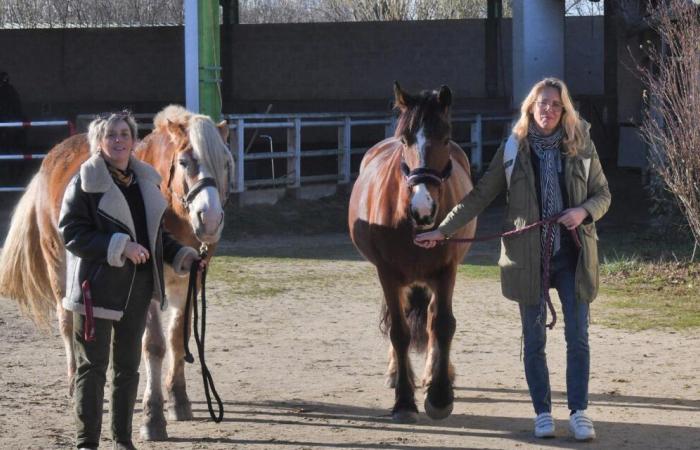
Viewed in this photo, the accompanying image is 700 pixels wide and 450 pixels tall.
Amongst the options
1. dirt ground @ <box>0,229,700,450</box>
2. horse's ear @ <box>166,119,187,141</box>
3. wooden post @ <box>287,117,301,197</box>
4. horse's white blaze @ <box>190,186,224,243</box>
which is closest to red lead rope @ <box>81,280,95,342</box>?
horse's white blaze @ <box>190,186,224,243</box>

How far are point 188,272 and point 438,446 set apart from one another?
1.49 m

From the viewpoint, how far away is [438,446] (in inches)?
213

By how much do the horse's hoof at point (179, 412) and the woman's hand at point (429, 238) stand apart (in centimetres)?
156

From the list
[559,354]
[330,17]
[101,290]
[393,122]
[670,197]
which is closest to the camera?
[101,290]

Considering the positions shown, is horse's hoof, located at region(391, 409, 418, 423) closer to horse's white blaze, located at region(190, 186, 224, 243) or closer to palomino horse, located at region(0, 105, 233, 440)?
palomino horse, located at region(0, 105, 233, 440)

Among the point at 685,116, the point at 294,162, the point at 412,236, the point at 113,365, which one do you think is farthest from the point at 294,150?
the point at 113,365

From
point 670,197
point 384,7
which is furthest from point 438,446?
point 384,7

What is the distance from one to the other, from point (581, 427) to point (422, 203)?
52.3 inches

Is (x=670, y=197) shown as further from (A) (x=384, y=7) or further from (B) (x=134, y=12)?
(B) (x=134, y=12)

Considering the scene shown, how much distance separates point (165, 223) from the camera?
5.85 m

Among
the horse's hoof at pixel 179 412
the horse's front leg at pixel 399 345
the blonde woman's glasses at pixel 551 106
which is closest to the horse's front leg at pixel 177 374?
the horse's hoof at pixel 179 412

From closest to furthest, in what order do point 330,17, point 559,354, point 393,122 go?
point 559,354
point 393,122
point 330,17

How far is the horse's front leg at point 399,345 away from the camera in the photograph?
236 inches

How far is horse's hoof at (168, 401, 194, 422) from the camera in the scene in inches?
236
